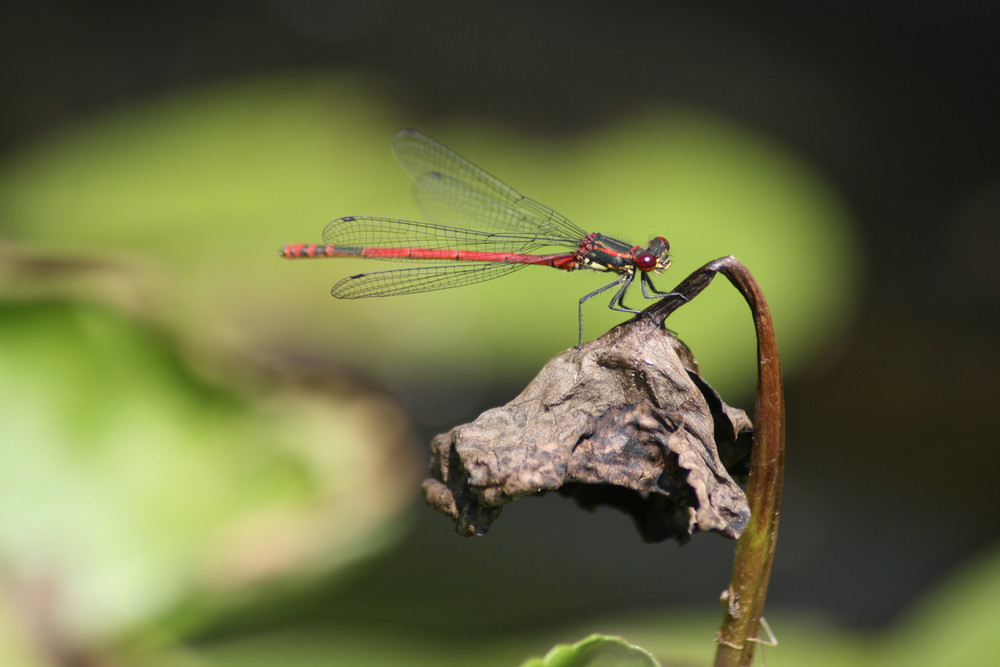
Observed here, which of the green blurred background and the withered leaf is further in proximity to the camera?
the green blurred background

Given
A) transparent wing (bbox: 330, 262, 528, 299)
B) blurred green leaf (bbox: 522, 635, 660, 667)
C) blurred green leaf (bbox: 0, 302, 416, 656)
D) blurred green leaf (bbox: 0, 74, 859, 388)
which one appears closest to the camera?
blurred green leaf (bbox: 522, 635, 660, 667)

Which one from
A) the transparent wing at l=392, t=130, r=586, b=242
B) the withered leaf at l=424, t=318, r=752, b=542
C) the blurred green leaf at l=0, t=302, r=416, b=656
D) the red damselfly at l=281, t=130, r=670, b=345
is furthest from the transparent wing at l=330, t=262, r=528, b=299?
the withered leaf at l=424, t=318, r=752, b=542

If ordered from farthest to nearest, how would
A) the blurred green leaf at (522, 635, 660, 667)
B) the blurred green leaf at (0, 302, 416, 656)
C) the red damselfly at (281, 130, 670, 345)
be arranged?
the red damselfly at (281, 130, 670, 345) < the blurred green leaf at (0, 302, 416, 656) < the blurred green leaf at (522, 635, 660, 667)

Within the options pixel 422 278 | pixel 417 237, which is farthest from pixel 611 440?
pixel 417 237

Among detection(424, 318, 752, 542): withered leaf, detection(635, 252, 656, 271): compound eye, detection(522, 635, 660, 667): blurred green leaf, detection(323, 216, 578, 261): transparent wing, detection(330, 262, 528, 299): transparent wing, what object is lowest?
detection(522, 635, 660, 667): blurred green leaf

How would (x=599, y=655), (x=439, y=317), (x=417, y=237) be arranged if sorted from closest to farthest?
(x=599, y=655) < (x=417, y=237) < (x=439, y=317)

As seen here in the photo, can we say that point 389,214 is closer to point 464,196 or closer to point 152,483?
point 464,196

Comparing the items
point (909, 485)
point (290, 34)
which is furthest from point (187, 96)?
point (909, 485)

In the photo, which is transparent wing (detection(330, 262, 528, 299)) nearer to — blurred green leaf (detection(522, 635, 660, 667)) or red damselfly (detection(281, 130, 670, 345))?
red damselfly (detection(281, 130, 670, 345))
